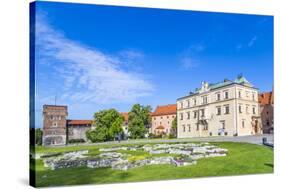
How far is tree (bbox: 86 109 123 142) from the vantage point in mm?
9445

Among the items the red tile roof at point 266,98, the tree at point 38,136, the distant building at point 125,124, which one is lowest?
the tree at point 38,136

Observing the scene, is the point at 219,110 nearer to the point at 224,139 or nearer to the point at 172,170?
the point at 224,139

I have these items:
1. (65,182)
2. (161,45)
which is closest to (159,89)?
(161,45)

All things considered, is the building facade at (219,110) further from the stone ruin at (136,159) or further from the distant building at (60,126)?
the distant building at (60,126)

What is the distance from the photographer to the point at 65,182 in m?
8.98

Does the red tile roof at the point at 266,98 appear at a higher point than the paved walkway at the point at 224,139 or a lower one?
higher

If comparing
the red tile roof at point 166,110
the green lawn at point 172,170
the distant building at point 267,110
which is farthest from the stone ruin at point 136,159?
the distant building at point 267,110

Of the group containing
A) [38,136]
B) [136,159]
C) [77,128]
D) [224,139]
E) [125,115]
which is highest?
[125,115]

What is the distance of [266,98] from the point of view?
11.0 metres

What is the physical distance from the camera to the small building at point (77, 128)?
927cm

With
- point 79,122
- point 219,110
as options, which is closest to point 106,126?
point 79,122

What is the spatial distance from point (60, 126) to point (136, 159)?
1.58m
